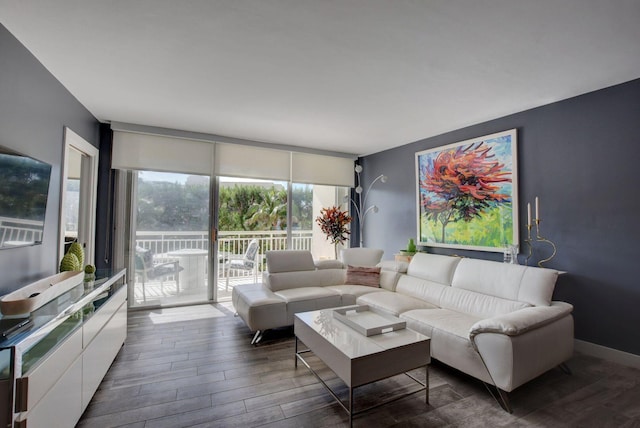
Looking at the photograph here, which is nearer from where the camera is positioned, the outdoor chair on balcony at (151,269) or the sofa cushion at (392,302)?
the sofa cushion at (392,302)

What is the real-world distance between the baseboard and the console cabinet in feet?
13.9

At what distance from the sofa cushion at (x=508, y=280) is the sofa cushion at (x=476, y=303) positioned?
49 mm

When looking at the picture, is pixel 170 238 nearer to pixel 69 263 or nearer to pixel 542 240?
pixel 69 263

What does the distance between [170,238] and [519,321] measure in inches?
170

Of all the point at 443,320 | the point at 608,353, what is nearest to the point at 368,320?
the point at 443,320

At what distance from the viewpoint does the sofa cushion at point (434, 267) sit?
343 centimetres

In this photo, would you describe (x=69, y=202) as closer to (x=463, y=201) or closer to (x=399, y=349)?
(x=399, y=349)

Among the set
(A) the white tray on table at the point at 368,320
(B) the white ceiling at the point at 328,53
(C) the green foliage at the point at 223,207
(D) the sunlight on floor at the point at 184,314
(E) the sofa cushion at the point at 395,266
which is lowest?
(D) the sunlight on floor at the point at 184,314

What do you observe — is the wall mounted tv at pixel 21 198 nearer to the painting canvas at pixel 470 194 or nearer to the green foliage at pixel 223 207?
the green foliage at pixel 223 207

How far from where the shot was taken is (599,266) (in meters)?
2.87

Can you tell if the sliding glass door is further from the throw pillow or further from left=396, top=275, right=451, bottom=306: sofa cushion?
left=396, top=275, right=451, bottom=306: sofa cushion

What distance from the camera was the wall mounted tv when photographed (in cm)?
197

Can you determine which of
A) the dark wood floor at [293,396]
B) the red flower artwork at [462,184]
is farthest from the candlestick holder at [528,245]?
the dark wood floor at [293,396]

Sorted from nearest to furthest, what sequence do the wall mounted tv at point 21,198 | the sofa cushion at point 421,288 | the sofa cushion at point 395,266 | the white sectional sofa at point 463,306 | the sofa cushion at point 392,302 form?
1. the wall mounted tv at point 21,198
2. the white sectional sofa at point 463,306
3. the sofa cushion at point 392,302
4. the sofa cushion at point 421,288
5. the sofa cushion at point 395,266
